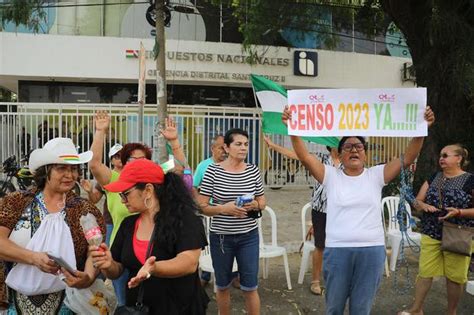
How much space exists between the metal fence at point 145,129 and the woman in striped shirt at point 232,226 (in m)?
7.80

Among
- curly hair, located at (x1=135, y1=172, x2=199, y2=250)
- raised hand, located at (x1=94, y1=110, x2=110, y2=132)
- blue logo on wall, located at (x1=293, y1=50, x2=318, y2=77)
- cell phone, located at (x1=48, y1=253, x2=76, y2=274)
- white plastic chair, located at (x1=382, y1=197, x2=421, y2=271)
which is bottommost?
white plastic chair, located at (x1=382, y1=197, x2=421, y2=271)

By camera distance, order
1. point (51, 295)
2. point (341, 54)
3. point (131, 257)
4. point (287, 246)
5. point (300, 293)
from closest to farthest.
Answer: point (131, 257) → point (51, 295) → point (300, 293) → point (287, 246) → point (341, 54)

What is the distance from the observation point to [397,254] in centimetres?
617

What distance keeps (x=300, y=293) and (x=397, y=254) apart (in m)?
1.66

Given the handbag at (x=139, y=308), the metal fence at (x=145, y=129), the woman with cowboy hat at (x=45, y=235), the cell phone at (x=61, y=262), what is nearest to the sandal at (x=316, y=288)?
the woman with cowboy hat at (x=45, y=235)

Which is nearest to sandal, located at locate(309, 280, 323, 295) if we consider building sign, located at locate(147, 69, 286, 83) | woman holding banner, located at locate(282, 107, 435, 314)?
woman holding banner, located at locate(282, 107, 435, 314)

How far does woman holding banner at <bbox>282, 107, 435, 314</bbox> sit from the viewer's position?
11.0ft

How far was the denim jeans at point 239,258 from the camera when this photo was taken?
3.98 metres

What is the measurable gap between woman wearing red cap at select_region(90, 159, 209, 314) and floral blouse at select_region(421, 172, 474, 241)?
269 cm

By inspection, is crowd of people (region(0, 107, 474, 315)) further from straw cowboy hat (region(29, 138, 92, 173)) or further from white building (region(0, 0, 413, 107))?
white building (region(0, 0, 413, 107))

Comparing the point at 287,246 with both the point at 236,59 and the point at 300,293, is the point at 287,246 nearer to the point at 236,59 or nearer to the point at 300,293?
the point at 300,293

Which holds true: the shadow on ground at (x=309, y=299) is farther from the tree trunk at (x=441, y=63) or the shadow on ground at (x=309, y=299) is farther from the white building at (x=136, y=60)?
the white building at (x=136, y=60)

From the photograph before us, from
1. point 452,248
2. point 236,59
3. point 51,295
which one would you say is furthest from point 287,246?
point 236,59

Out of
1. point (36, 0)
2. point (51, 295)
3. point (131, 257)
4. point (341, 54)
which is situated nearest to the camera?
point (131, 257)
